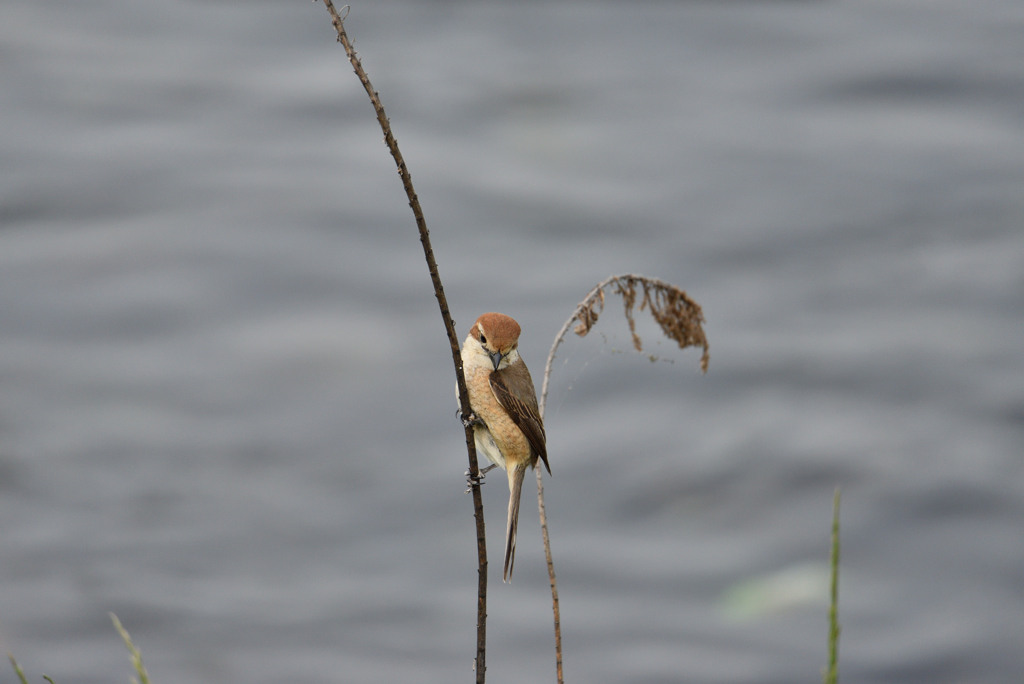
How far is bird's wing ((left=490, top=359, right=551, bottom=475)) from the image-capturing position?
5.29 metres

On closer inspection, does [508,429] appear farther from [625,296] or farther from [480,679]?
[480,679]

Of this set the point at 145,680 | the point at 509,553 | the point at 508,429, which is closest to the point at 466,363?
the point at 508,429

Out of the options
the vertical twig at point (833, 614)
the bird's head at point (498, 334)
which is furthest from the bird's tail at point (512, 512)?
the vertical twig at point (833, 614)

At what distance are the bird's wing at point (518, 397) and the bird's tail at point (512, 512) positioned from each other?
11.5 inches

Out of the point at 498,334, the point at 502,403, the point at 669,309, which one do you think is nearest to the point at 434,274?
the point at 669,309

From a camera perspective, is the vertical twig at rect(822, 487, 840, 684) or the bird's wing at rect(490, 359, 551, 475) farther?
the bird's wing at rect(490, 359, 551, 475)

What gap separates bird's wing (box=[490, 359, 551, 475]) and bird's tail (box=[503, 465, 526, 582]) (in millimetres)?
291

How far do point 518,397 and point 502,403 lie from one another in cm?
10

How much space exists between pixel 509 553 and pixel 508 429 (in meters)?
0.84

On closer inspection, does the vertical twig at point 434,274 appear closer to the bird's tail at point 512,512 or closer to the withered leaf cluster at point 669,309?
the withered leaf cluster at point 669,309

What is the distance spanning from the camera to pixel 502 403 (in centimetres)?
541

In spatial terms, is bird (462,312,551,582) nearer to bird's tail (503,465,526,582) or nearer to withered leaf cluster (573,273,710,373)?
bird's tail (503,465,526,582)

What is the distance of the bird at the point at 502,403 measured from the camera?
5.21m

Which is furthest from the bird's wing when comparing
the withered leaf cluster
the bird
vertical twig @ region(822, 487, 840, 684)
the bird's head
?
vertical twig @ region(822, 487, 840, 684)
